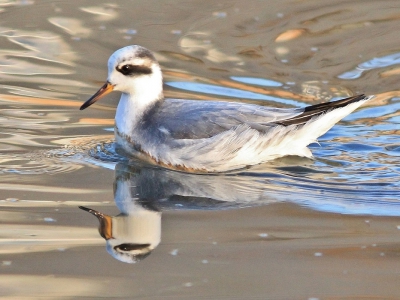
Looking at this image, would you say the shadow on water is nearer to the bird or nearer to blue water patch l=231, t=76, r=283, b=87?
the bird

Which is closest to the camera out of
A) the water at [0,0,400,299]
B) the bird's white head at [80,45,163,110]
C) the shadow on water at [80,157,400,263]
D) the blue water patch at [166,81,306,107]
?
the water at [0,0,400,299]

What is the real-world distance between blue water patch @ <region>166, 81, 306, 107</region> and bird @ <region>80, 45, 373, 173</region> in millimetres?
1703

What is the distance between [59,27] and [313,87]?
3770 millimetres

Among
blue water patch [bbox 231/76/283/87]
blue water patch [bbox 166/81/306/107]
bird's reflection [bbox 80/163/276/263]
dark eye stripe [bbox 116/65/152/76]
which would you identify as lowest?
bird's reflection [bbox 80/163/276/263]

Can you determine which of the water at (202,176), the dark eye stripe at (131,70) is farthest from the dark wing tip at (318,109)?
the dark eye stripe at (131,70)

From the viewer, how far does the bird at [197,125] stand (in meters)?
7.19

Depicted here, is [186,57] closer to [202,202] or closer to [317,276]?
[202,202]

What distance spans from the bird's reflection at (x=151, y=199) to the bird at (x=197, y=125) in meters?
0.18

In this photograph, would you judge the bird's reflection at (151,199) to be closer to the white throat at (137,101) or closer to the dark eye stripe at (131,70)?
the white throat at (137,101)

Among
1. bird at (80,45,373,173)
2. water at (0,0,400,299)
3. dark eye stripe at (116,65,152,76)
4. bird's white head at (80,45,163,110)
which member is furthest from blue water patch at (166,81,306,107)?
dark eye stripe at (116,65,152,76)

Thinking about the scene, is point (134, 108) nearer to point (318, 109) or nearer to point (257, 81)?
point (318, 109)

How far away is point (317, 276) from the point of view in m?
5.03

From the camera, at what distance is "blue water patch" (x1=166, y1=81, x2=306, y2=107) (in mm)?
9375

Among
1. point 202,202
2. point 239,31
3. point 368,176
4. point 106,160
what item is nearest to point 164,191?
point 202,202
